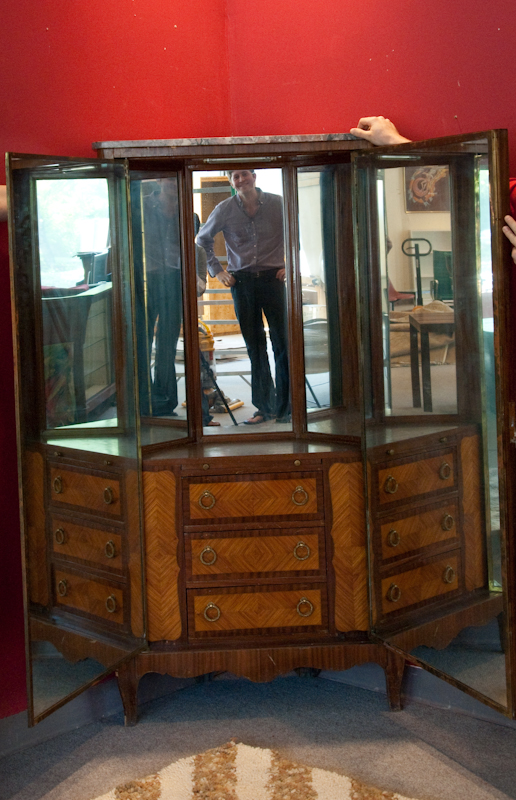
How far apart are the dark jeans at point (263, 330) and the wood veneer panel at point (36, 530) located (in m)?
0.89

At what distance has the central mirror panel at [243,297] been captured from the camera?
9.98 feet

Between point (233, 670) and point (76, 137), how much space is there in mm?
1956

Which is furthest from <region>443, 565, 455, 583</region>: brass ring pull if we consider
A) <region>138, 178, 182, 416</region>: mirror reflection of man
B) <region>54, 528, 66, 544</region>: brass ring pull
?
<region>54, 528, 66, 544</region>: brass ring pull

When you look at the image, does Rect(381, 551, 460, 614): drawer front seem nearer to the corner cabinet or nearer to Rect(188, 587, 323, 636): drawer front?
the corner cabinet

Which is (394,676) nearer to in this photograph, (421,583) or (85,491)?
(421,583)

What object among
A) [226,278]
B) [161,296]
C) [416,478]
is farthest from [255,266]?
[416,478]

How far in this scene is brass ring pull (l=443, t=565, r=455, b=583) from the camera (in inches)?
104

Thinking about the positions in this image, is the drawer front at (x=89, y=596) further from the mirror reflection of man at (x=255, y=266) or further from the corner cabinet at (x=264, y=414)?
the mirror reflection of man at (x=255, y=266)

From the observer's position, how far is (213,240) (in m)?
3.06

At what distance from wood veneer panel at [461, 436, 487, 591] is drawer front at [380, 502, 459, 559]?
6cm

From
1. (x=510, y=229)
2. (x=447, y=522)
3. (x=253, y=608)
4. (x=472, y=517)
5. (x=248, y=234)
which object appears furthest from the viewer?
(x=248, y=234)

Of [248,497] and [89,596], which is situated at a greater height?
[248,497]

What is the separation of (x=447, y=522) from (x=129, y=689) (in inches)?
49.6

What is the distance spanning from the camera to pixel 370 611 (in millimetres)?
2854
